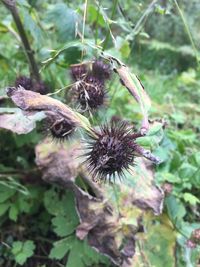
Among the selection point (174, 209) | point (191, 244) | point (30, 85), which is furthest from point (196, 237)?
point (30, 85)

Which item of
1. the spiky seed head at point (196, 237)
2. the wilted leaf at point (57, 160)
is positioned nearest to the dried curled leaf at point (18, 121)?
the wilted leaf at point (57, 160)

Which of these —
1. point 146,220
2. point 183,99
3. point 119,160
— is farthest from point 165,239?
point 183,99

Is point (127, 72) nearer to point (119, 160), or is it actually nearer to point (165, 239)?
point (119, 160)

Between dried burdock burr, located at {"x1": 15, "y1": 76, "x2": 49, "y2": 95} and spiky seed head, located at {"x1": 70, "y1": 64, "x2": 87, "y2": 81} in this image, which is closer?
spiky seed head, located at {"x1": 70, "y1": 64, "x2": 87, "y2": 81}

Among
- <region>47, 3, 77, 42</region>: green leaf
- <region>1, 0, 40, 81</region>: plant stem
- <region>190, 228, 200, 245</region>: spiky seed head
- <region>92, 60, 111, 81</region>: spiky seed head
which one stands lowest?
<region>190, 228, 200, 245</region>: spiky seed head

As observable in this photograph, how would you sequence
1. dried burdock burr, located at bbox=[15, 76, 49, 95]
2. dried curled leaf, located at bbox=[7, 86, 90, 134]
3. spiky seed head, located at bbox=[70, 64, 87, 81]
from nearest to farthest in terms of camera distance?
dried curled leaf, located at bbox=[7, 86, 90, 134]
spiky seed head, located at bbox=[70, 64, 87, 81]
dried burdock burr, located at bbox=[15, 76, 49, 95]

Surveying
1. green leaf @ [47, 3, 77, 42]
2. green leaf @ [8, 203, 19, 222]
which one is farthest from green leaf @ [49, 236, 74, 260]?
green leaf @ [47, 3, 77, 42]

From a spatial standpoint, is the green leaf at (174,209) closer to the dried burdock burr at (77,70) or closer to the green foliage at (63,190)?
the green foliage at (63,190)

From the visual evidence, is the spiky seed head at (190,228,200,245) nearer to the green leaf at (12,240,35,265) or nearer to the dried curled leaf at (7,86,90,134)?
the green leaf at (12,240,35,265)

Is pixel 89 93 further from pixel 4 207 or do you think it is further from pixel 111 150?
pixel 4 207
